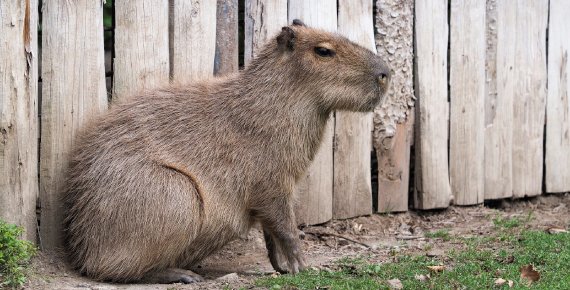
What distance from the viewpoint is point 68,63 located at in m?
5.79

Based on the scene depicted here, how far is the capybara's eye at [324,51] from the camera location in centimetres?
589

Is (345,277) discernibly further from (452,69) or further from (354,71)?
(452,69)

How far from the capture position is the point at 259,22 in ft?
21.6

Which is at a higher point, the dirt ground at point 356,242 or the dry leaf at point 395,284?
the dry leaf at point 395,284

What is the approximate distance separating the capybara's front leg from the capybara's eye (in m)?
0.91

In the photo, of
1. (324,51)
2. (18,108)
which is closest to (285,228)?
(324,51)

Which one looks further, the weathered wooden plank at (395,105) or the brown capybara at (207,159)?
the weathered wooden plank at (395,105)

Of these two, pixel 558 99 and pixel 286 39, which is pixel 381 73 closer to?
pixel 286 39

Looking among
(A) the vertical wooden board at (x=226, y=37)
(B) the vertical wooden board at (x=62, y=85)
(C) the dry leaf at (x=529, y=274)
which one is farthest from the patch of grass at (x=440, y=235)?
(B) the vertical wooden board at (x=62, y=85)

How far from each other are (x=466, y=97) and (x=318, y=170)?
147 centimetres

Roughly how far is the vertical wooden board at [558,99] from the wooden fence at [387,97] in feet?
0.04

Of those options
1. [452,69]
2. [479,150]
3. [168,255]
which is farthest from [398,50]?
[168,255]

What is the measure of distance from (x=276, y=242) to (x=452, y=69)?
2325 mm

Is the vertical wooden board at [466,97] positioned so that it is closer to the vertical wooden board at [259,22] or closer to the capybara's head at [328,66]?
the vertical wooden board at [259,22]
